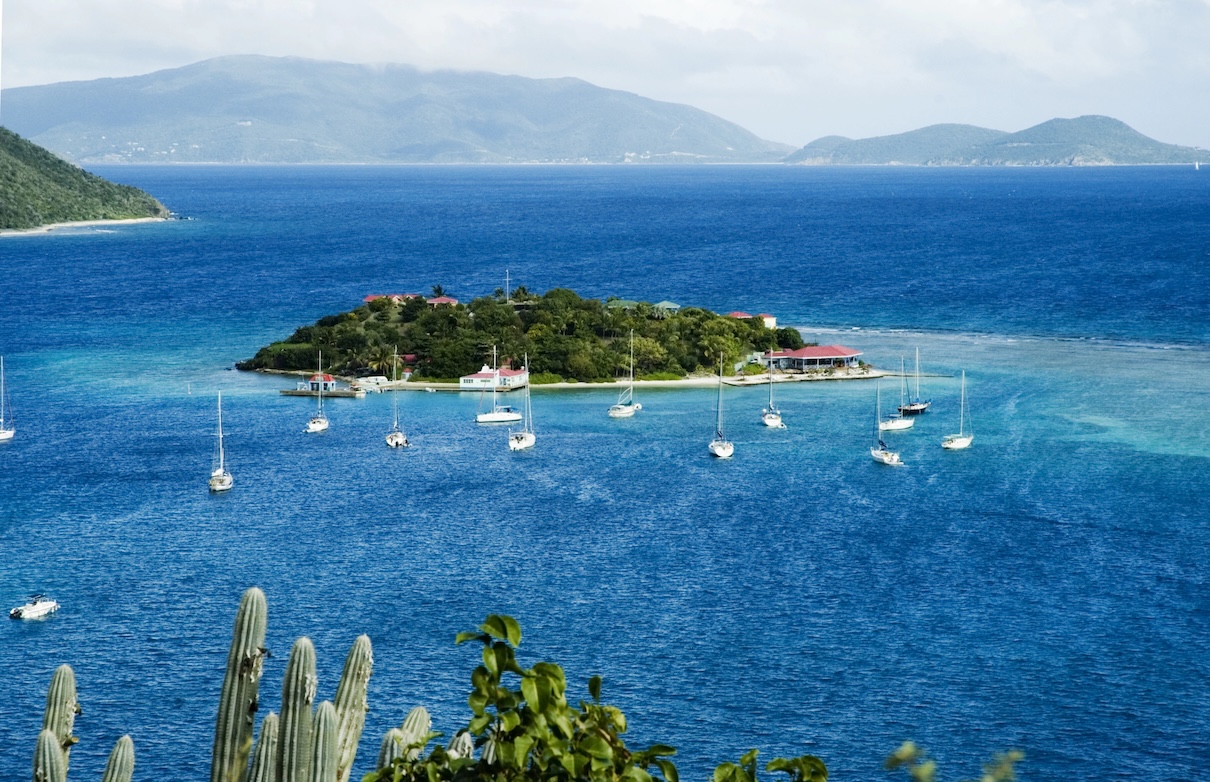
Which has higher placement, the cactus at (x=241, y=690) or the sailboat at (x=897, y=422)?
the cactus at (x=241, y=690)

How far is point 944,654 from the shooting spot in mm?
45812

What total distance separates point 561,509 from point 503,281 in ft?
307

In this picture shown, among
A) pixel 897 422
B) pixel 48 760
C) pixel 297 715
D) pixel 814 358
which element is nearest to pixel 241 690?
pixel 297 715

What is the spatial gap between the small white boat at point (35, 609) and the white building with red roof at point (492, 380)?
4659 cm

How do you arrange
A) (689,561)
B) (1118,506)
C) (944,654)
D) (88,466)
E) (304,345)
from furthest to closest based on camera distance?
1. (304,345)
2. (88,466)
3. (1118,506)
4. (689,561)
5. (944,654)

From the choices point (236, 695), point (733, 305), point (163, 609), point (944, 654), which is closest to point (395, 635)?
point (163, 609)

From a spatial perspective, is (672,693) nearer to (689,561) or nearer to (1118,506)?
(689,561)

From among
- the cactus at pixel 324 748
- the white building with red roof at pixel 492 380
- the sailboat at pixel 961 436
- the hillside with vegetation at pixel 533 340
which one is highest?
the cactus at pixel 324 748

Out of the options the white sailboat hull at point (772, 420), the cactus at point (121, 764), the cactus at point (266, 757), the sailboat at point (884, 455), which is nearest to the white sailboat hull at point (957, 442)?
the sailboat at point (884, 455)

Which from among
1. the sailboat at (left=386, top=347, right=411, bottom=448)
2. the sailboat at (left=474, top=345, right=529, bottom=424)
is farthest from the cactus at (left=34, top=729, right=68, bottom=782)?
the sailboat at (left=474, top=345, right=529, bottom=424)

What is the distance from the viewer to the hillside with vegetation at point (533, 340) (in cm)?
9938

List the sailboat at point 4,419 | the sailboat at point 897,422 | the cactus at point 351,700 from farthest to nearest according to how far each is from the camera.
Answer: the sailboat at point 897,422 → the sailboat at point 4,419 → the cactus at point 351,700

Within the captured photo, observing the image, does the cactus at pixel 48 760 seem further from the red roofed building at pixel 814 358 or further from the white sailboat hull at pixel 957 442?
the red roofed building at pixel 814 358

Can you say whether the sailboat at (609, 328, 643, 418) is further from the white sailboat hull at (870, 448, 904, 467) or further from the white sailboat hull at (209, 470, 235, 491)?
the white sailboat hull at (209, 470, 235, 491)
